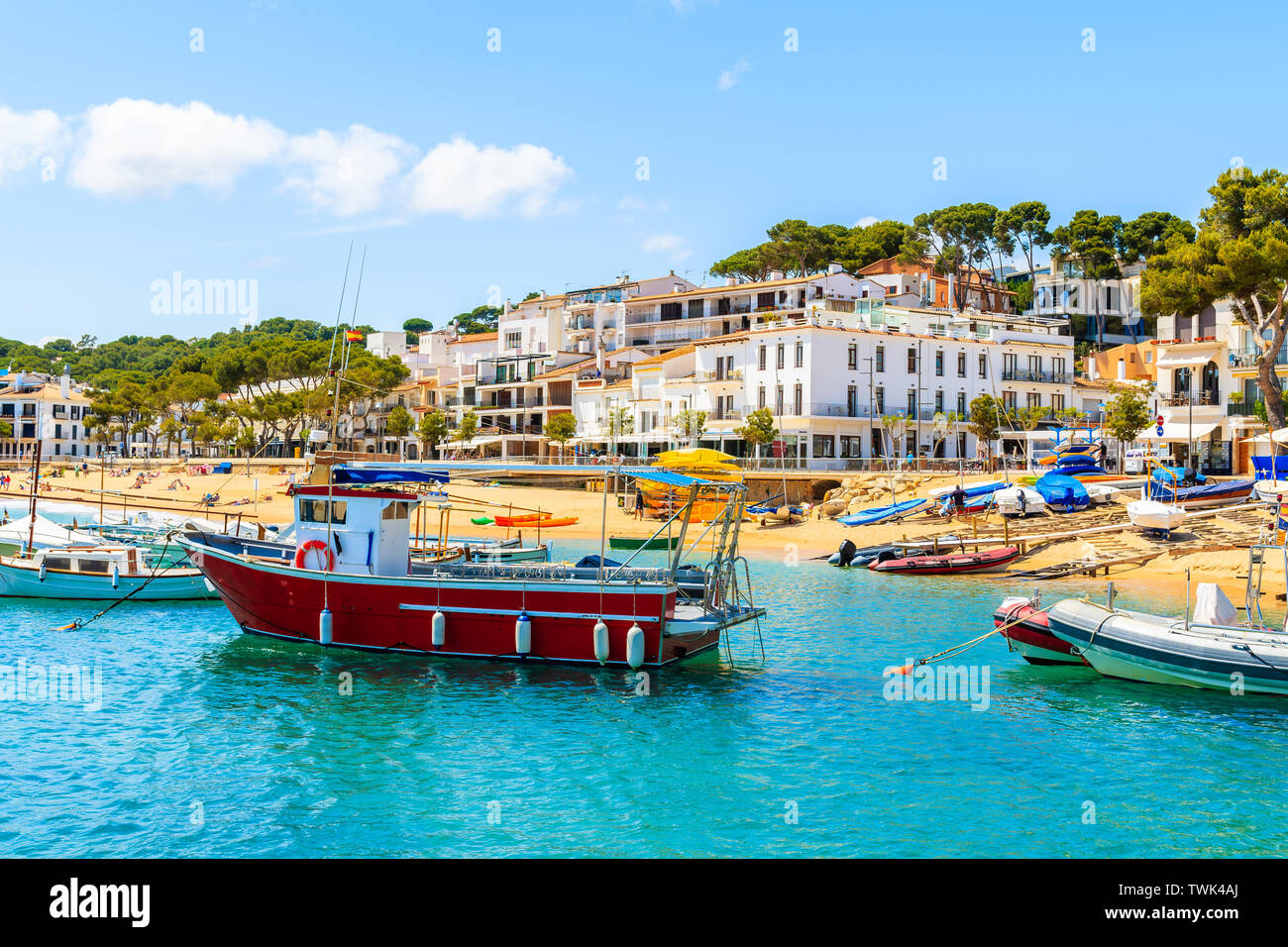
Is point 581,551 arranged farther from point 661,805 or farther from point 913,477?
point 661,805

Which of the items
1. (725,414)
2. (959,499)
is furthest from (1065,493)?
(725,414)

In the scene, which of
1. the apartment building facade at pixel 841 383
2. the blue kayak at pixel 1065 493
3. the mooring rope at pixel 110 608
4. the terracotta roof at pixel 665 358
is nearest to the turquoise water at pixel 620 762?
the mooring rope at pixel 110 608

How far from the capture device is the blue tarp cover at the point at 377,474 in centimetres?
2422

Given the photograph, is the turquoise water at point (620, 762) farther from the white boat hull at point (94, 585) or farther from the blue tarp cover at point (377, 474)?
the white boat hull at point (94, 585)

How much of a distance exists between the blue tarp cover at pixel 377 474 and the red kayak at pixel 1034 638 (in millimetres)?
13627

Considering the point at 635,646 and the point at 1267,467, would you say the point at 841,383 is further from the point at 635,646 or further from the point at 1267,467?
the point at 635,646

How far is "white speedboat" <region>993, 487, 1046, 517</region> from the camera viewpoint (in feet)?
152

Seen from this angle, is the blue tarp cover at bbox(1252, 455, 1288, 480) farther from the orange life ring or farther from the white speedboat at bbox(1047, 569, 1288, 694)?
→ the orange life ring

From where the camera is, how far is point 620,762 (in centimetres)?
1652

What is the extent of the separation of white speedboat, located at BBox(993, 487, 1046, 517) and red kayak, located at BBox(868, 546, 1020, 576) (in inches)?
193

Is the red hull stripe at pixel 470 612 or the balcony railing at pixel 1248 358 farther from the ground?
the balcony railing at pixel 1248 358

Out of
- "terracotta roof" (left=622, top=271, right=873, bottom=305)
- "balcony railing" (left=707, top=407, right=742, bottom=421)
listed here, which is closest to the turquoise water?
"balcony railing" (left=707, top=407, right=742, bottom=421)
